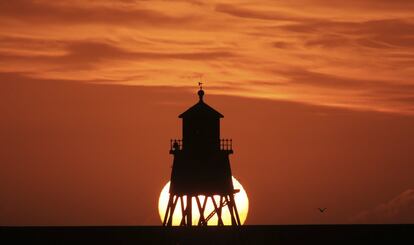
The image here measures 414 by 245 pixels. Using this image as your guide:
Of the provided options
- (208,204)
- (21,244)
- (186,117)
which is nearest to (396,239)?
(208,204)

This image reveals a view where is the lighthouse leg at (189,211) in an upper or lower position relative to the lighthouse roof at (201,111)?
lower

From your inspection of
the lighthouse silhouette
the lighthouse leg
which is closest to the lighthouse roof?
the lighthouse silhouette

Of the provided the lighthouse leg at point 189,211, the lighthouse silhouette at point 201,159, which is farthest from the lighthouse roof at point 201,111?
the lighthouse leg at point 189,211

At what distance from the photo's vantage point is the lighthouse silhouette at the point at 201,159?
57.3 meters

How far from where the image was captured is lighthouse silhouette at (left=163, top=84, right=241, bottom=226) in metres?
57.3

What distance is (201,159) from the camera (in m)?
57.8

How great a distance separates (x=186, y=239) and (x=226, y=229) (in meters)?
2.64

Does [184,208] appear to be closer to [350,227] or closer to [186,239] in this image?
[186,239]

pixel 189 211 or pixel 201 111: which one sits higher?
pixel 201 111

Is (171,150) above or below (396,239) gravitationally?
above

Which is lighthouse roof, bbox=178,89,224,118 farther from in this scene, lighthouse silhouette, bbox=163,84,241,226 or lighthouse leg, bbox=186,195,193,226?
lighthouse leg, bbox=186,195,193,226

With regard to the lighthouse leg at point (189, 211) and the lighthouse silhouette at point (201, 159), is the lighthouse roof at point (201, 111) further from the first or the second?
the lighthouse leg at point (189, 211)

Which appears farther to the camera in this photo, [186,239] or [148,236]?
[148,236]

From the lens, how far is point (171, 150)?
5816 cm
